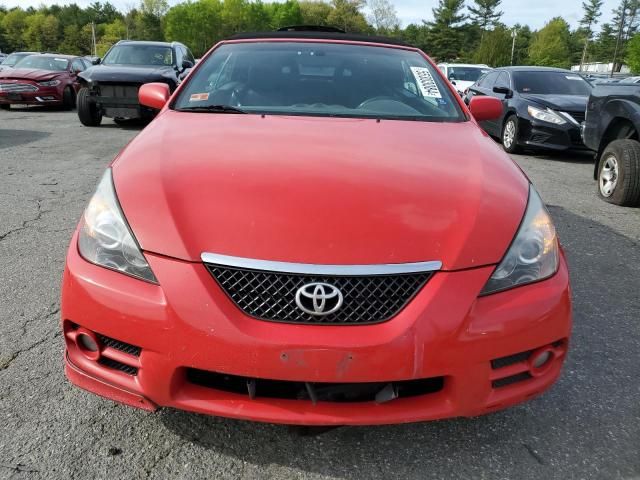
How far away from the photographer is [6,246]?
146 inches

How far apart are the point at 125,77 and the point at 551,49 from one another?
7969 centimetres

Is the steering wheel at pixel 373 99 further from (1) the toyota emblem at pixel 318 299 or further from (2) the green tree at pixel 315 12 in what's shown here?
(2) the green tree at pixel 315 12

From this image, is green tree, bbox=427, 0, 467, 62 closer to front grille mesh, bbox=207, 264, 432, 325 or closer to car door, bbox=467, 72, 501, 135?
car door, bbox=467, 72, 501, 135

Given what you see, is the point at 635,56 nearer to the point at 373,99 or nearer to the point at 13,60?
the point at 13,60

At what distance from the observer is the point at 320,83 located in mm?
2840

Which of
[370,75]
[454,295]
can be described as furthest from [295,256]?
[370,75]

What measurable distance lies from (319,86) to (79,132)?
8094mm

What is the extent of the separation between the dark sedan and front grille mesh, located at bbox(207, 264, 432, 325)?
23.3 feet

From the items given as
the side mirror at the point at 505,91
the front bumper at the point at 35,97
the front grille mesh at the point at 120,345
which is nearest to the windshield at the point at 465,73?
the side mirror at the point at 505,91

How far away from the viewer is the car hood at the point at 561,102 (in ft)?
25.6

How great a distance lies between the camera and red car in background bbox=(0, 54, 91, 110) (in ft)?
41.2

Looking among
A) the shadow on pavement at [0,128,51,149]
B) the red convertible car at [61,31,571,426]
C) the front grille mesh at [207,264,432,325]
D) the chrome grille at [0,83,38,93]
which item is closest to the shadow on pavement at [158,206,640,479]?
the red convertible car at [61,31,571,426]

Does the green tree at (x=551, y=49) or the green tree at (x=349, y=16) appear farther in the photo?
the green tree at (x=349, y=16)

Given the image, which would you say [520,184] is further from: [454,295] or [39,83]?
[39,83]
